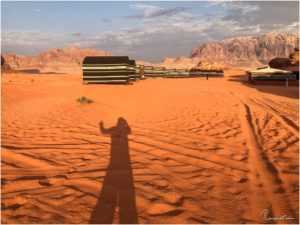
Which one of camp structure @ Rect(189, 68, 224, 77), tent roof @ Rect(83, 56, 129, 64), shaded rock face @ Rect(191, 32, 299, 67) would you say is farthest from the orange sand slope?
shaded rock face @ Rect(191, 32, 299, 67)

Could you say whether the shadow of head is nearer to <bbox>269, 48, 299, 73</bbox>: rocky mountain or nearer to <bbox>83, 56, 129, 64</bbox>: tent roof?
<bbox>83, 56, 129, 64</bbox>: tent roof

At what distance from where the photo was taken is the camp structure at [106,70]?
23.1 metres

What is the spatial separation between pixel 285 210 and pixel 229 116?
7.48 m

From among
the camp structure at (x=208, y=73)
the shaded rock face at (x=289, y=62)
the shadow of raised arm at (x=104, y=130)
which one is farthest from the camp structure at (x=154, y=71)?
the shadow of raised arm at (x=104, y=130)

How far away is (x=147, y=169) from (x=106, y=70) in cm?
1893

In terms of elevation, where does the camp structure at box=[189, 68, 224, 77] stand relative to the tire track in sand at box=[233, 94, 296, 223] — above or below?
above

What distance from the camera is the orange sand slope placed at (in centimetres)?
368

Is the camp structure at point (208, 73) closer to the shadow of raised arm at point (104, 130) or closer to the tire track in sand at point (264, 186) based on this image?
the shadow of raised arm at point (104, 130)

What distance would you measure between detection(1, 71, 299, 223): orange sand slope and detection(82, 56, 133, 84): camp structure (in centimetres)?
1308

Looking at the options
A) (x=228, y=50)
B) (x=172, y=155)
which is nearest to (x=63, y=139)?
(x=172, y=155)

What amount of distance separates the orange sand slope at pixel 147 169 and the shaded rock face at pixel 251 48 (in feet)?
475

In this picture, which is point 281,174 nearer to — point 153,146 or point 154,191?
point 154,191

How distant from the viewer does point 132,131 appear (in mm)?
8500

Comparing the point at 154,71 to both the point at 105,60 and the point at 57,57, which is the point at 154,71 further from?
the point at 57,57
